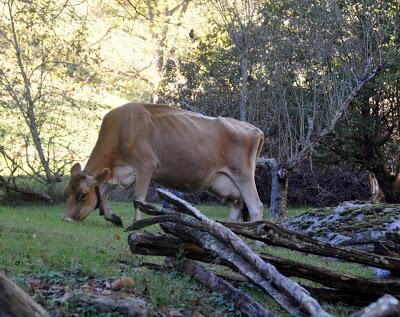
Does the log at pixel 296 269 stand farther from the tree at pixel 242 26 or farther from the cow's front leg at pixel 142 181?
the tree at pixel 242 26

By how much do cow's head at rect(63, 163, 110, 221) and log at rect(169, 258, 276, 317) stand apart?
624 cm

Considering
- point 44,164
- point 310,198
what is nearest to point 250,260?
point 44,164

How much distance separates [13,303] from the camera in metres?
5.12

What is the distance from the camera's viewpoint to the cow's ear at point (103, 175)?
46.3 ft

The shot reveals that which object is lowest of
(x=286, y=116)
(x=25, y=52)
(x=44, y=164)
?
(x=44, y=164)

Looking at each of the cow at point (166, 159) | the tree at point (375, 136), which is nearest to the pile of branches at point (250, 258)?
the cow at point (166, 159)

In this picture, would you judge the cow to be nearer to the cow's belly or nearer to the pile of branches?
the cow's belly

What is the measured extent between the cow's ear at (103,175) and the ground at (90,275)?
8.51 ft

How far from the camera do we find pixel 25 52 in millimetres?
20219

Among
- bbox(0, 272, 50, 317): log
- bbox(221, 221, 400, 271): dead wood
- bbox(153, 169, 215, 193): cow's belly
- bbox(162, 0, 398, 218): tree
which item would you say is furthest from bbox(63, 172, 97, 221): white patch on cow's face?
bbox(0, 272, 50, 317): log

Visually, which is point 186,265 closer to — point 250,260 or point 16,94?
point 250,260

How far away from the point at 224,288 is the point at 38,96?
44.9ft

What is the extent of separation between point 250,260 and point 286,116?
1202cm

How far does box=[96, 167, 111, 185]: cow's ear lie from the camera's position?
14109mm
